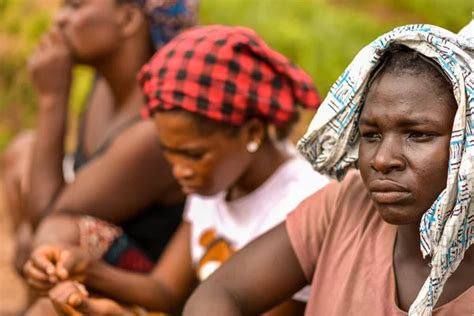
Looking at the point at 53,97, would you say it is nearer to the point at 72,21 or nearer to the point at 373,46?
the point at 72,21

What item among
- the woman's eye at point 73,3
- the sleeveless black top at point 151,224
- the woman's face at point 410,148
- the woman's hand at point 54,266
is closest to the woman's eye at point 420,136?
the woman's face at point 410,148

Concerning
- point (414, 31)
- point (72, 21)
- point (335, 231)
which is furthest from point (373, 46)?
point (72, 21)

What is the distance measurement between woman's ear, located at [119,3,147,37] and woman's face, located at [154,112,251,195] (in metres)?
0.98

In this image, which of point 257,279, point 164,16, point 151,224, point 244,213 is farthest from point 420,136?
point 164,16

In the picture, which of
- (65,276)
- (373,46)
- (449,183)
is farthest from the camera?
(65,276)

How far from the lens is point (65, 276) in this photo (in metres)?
3.27

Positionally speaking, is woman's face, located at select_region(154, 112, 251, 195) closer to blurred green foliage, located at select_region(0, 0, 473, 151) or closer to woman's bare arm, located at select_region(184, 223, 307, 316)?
woman's bare arm, located at select_region(184, 223, 307, 316)

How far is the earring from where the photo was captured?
346 centimetres

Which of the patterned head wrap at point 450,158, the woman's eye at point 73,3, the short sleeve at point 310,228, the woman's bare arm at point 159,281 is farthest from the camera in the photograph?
the woman's eye at point 73,3

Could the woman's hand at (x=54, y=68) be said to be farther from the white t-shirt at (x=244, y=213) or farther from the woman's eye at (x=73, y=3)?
the white t-shirt at (x=244, y=213)

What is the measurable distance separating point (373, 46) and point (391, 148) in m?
0.28

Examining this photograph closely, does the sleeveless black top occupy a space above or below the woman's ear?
below

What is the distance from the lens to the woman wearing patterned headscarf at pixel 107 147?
3959 millimetres

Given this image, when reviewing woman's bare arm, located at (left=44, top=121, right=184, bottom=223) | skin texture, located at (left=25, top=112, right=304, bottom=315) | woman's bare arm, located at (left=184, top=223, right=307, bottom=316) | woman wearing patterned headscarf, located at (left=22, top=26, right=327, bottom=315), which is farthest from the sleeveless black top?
woman's bare arm, located at (left=184, top=223, right=307, bottom=316)
